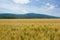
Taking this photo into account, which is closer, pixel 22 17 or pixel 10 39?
pixel 10 39

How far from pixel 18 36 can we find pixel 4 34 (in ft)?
1.16

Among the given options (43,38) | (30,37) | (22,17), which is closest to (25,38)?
(30,37)

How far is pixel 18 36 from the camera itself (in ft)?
13.6

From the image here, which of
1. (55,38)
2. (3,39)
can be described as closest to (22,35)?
(3,39)

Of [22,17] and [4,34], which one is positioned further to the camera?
[22,17]

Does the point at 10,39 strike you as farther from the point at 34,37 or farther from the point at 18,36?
the point at 34,37

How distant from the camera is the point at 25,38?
4035 mm

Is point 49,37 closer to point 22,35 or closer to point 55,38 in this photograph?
point 55,38

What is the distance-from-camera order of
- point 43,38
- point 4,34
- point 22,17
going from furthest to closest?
point 22,17, point 4,34, point 43,38

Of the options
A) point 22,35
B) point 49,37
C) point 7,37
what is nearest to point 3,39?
point 7,37

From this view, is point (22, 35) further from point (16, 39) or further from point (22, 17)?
point (22, 17)

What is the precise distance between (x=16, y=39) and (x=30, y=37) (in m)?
0.32

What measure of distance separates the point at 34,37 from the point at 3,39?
2.28 feet

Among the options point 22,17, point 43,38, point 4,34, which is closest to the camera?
point 43,38
